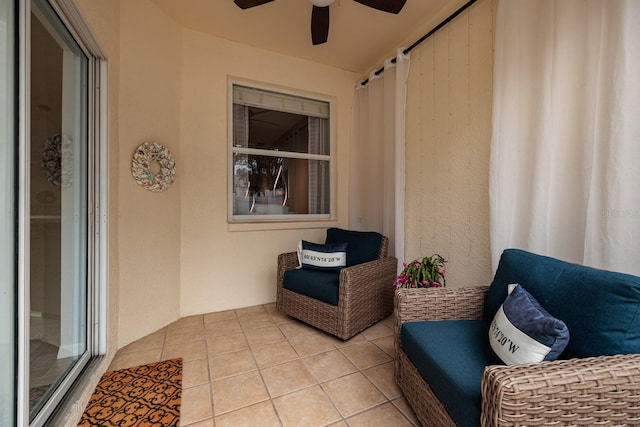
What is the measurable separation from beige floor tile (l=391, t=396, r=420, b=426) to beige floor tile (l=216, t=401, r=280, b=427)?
0.64 m

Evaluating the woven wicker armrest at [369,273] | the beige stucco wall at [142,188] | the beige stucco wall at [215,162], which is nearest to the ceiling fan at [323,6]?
the beige stucco wall at [215,162]

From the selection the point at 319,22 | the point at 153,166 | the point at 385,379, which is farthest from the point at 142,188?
the point at 385,379

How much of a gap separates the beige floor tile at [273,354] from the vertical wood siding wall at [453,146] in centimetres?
139

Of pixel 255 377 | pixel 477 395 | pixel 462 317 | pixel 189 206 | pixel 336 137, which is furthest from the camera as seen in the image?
pixel 336 137

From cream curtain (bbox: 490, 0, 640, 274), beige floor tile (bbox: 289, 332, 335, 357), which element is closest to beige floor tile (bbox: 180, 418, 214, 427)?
beige floor tile (bbox: 289, 332, 335, 357)

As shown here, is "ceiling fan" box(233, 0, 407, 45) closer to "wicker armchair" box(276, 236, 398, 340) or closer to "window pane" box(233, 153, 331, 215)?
"window pane" box(233, 153, 331, 215)

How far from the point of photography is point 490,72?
1847 millimetres

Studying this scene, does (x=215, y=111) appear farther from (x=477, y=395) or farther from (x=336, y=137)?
(x=477, y=395)

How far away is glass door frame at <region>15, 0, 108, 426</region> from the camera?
3.28 feet

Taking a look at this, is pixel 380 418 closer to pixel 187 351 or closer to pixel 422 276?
pixel 422 276

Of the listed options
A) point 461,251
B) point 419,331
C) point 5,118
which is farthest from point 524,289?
point 5,118

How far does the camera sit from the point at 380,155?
2906 millimetres

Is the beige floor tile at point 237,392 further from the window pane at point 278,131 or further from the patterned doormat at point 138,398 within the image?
the window pane at point 278,131

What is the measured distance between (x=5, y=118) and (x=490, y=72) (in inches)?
102
